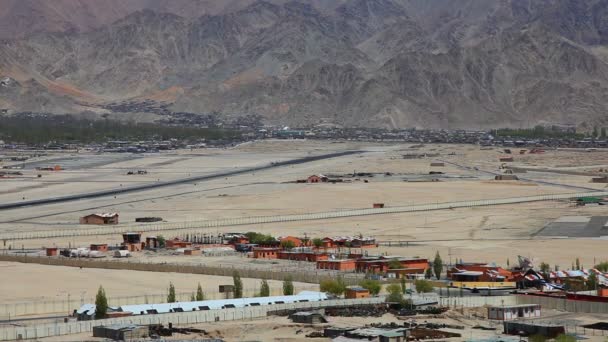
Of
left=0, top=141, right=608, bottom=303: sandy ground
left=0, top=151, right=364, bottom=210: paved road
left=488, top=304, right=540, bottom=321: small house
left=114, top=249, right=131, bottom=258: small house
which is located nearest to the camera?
left=488, top=304, right=540, bottom=321: small house

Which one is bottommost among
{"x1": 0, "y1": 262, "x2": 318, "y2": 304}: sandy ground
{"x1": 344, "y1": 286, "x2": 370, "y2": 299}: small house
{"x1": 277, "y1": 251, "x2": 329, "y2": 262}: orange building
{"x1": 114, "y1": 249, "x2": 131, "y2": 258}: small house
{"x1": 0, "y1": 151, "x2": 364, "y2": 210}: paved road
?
{"x1": 344, "y1": 286, "x2": 370, "y2": 299}: small house

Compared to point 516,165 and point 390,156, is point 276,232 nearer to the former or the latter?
point 516,165

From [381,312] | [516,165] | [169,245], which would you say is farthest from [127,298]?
[516,165]

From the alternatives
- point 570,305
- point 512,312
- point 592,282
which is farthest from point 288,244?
point 512,312

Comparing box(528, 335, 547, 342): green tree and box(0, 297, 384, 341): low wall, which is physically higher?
box(0, 297, 384, 341): low wall

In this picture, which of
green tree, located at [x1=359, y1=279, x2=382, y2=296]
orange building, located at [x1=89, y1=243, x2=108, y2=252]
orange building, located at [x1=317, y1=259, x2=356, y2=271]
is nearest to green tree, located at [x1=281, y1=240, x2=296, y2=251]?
orange building, located at [x1=317, y1=259, x2=356, y2=271]

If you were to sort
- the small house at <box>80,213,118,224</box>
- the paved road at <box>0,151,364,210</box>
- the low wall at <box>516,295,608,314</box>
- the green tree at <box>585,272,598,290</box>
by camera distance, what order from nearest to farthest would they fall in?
the low wall at <box>516,295,608,314</box>
the green tree at <box>585,272,598,290</box>
the small house at <box>80,213,118,224</box>
the paved road at <box>0,151,364,210</box>

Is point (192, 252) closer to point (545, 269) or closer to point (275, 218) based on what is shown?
point (545, 269)

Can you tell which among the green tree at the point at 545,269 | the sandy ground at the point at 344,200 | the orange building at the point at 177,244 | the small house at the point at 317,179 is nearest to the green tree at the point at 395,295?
the green tree at the point at 545,269

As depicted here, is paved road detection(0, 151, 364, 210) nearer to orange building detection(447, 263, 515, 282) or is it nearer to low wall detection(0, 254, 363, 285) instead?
low wall detection(0, 254, 363, 285)
